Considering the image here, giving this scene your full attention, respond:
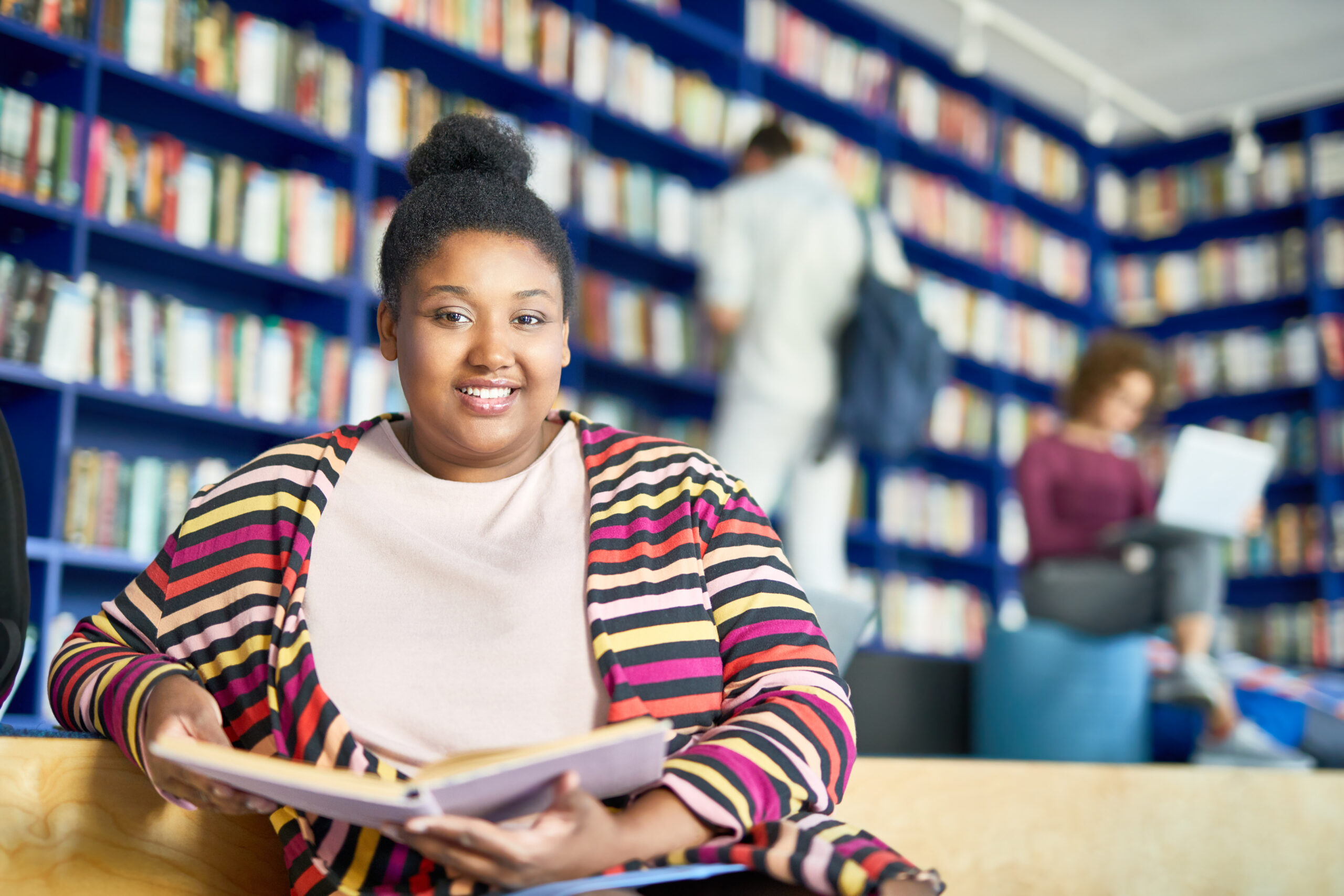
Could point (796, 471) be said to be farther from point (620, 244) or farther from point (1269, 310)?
point (1269, 310)

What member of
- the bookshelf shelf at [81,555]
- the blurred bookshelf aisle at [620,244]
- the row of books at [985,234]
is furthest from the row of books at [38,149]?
the row of books at [985,234]

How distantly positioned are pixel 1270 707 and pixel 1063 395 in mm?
1072

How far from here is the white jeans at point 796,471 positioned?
3.35 meters

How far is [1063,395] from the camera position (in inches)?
133

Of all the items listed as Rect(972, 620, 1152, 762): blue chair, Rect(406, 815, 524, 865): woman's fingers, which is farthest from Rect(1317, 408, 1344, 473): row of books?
Rect(406, 815, 524, 865): woman's fingers

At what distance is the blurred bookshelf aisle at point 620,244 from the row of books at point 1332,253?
0.5 inches

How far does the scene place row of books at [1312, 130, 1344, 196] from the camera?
5.02m

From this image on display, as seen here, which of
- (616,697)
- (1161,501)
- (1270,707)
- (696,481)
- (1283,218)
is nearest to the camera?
(616,697)

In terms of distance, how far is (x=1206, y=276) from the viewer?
5387 mm

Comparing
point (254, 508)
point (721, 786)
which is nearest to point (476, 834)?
point (721, 786)

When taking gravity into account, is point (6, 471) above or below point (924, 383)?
below

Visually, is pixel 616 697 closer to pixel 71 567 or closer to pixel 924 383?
pixel 71 567

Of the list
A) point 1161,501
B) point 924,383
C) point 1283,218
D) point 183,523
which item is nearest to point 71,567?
point 183,523

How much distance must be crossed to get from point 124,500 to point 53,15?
994mm
